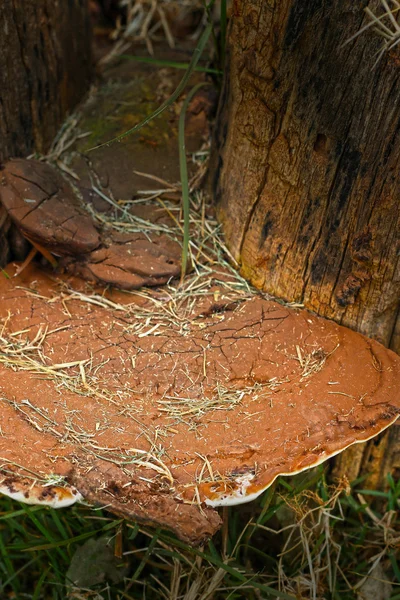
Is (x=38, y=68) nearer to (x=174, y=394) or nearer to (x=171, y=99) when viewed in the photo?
(x=171, y=99)

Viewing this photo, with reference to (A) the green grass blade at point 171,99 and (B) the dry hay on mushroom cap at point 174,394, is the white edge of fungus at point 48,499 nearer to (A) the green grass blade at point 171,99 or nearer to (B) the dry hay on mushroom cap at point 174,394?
(B) the dry hay on mushroom cap at point 174,394

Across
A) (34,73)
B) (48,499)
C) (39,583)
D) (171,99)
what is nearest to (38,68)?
(34,73)

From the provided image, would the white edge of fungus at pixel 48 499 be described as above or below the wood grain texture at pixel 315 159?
below

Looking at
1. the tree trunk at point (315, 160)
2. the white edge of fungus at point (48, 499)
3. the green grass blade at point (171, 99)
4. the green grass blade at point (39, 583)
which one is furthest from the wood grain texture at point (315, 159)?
the green grass blade at point (39, 583)

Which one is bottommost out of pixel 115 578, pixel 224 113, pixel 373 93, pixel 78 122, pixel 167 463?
pixel 115 578

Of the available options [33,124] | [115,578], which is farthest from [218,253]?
[115,578]

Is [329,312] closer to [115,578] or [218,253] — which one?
[218,253]

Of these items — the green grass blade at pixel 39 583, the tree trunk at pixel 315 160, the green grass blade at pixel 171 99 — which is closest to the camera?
the tree trunk at pixel 315 160
